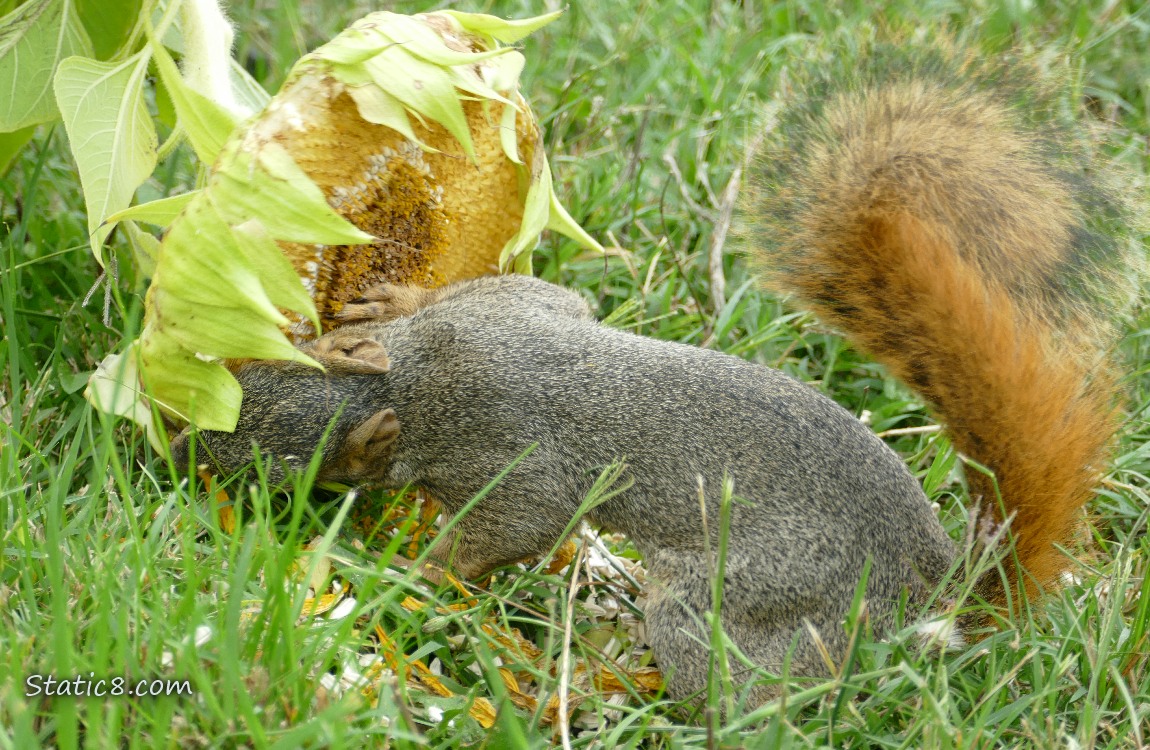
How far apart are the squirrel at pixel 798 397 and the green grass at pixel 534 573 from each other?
0.14m

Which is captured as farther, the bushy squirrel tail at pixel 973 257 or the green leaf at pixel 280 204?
the bushy squirrel tail at pixel 973 257

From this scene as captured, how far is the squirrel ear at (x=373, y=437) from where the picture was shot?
224 centimetres

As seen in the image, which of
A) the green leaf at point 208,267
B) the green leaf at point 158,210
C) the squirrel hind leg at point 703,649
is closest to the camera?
the green leaf at point 208,267

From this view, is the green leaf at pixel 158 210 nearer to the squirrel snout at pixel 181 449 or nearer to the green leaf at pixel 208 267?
the green leaf at pixel 208 267

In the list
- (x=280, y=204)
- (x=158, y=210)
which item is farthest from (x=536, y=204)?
(x=158, y=210)

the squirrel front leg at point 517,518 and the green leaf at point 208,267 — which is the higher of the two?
the green leaf at point 208,267

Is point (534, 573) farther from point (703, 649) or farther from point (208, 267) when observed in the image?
point (208, 267)

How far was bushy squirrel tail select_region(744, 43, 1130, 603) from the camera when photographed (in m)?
2.05

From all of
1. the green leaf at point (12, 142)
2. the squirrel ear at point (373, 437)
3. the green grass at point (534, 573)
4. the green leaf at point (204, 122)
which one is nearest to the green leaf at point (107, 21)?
the green leaf at point (12, 142)

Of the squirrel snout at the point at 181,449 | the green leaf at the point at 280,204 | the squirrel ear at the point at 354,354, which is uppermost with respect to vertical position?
the green leaf at the point at 280,204

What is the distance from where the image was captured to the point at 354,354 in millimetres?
2285

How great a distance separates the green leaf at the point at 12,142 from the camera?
8.20ft

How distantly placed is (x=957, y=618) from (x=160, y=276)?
5.05 ft

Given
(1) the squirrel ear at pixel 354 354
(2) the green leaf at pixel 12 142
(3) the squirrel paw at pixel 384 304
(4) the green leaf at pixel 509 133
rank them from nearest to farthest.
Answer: (4) the green leaf at pixel 509 133 → (1) the squirrel ear at pixel 354 354 → (3) the squirrel paw at pixel 384 304 → (2) the green leaf at pixel 12 142
